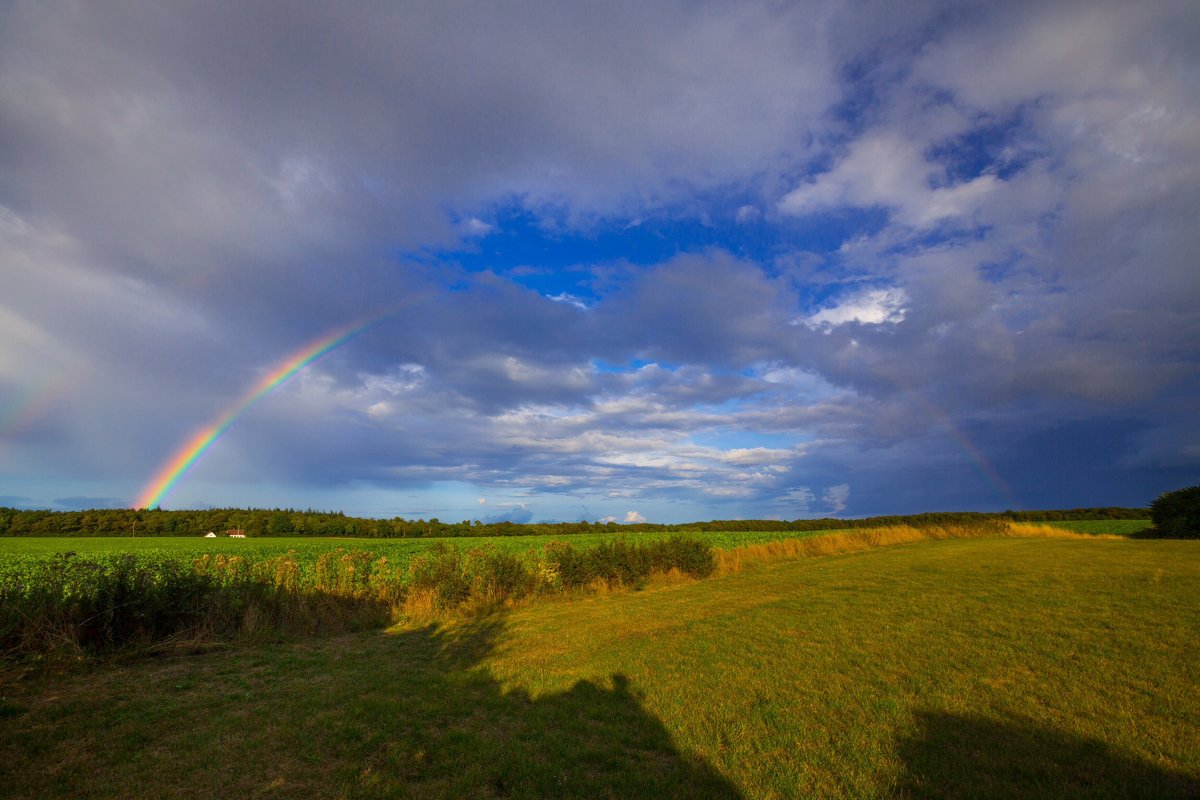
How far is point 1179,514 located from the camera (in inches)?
1601

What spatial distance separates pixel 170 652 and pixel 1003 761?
16197mm

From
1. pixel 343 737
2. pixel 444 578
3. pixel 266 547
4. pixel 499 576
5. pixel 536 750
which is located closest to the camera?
pixel 536 750

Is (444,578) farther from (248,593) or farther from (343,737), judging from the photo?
(343,737)

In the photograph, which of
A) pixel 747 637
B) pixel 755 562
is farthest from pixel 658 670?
pixel 755 562

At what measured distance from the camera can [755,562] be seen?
30.7 m

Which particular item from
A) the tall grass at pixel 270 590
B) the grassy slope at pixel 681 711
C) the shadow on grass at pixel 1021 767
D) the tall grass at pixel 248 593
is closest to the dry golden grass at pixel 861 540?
the tall grass at pixel 270 590

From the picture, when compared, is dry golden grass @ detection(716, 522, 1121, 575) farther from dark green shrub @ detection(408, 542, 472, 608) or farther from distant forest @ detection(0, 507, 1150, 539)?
distant forest @ detection(0, 507, 1150, 539)

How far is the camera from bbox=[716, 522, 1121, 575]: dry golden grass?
100ft

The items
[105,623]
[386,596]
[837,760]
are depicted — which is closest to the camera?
[837,760]

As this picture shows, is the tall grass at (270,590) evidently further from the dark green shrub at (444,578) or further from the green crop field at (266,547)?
the green crop field at (266,547)

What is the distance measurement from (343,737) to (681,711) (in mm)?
4723

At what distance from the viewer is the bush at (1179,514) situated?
1547 inches

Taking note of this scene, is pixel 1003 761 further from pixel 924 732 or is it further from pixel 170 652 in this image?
pixel 170 652

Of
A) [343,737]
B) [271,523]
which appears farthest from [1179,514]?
[271,523]
